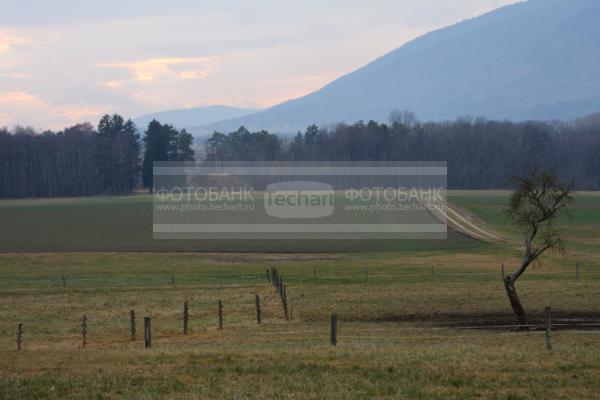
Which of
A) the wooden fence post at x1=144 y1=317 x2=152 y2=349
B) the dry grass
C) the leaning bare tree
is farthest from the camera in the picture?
the leaning bare tree

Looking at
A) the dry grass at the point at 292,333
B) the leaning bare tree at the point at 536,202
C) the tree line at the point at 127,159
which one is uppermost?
the tree line at the point at 127,159

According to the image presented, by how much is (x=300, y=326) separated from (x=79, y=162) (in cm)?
15551

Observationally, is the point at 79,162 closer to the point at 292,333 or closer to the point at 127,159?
the point at 127,159

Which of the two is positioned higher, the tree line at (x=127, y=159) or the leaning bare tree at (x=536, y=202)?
the tree line at (x=127, y=159)

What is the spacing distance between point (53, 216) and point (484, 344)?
9353 centimetres

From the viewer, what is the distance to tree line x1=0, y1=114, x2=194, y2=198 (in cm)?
17400

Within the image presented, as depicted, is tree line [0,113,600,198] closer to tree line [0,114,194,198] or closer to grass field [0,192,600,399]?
tree line [0,114,194,198]

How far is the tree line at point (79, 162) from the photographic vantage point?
174000 mm

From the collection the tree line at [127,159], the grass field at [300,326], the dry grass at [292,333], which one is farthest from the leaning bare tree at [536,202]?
the tree line at [127,159]

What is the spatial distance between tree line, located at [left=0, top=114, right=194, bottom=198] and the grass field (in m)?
102

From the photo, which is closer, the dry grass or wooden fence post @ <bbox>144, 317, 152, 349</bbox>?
the dry grass

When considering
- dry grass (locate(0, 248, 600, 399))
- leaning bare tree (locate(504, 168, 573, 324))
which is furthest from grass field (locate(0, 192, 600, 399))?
leaning bare tree (locate(504, 168, 573, 324))

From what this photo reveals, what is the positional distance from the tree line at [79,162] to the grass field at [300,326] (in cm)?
10231

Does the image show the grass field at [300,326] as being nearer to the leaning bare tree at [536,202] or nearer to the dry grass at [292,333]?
the dry grass at [292,333]
